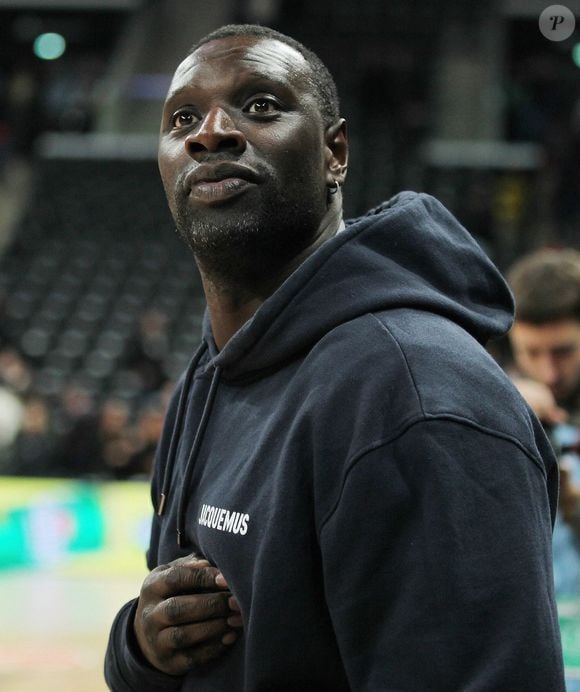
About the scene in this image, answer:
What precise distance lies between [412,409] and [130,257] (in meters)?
13.2

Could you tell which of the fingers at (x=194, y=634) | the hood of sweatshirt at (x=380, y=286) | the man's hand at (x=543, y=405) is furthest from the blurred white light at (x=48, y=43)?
the fingers at (x=194, y=634)

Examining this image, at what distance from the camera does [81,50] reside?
65.6ft

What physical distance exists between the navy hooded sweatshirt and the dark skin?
7 centimetres

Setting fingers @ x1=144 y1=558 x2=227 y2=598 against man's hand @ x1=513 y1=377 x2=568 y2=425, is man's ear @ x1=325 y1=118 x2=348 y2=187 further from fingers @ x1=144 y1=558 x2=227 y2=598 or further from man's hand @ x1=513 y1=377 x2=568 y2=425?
man's hand @ x1=513 y1=377 x2=568 y2=425

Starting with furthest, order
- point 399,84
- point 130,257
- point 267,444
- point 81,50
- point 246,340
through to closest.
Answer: point 81,50, point 399,84, point 130,257, point 246,340, point 267,444

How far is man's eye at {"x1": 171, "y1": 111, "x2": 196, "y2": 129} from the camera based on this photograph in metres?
1.72

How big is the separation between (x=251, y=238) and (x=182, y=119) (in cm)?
23

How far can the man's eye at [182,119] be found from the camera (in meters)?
1.72

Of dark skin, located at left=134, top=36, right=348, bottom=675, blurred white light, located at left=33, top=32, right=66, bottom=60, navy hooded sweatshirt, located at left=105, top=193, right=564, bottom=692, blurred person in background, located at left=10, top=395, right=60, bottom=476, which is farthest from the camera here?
blurred white light, located at left=33, top=32, right=66, bottom=60

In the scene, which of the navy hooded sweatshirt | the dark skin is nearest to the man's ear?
the dark skin

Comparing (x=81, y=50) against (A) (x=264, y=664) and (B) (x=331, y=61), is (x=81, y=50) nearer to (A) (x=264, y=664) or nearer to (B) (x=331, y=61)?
(B) (x=331, y=61)

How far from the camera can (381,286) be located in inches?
59.3

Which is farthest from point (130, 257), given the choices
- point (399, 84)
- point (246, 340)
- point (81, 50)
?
point (246, 340)

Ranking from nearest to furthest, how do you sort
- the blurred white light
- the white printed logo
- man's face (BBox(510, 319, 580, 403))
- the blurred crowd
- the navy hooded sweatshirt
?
the navy hooded sweatshirt
the white printed logo
man's face (BBox(510, 319, 580, 403))
the blurred crowd
the blurred white light
